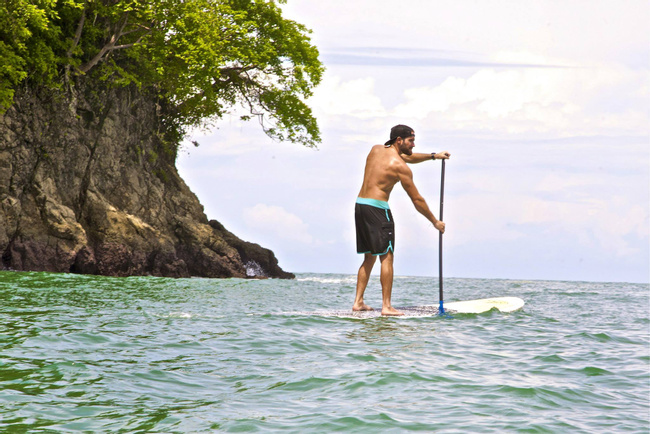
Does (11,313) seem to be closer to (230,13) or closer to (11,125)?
(11,125)

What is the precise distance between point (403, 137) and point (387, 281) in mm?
2153

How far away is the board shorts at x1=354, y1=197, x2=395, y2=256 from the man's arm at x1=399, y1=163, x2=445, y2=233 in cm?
39

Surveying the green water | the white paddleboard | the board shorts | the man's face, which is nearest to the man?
the board shorts

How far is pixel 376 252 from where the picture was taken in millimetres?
8719

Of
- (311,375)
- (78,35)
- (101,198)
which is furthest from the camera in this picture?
(101,198)

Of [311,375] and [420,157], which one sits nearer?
[311,375]

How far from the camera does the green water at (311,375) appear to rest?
11.7 ft

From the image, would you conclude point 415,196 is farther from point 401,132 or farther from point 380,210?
point 401,132

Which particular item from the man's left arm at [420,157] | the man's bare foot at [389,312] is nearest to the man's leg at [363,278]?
the man's bare foot at [389,312]

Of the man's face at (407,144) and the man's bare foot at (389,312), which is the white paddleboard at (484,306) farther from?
the man's face at (407,144)

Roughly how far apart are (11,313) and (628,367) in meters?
7.08

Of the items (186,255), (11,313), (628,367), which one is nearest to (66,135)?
(186,255)

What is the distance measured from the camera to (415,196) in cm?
884

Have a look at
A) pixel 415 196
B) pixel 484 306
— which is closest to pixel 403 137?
pixel 415 196
